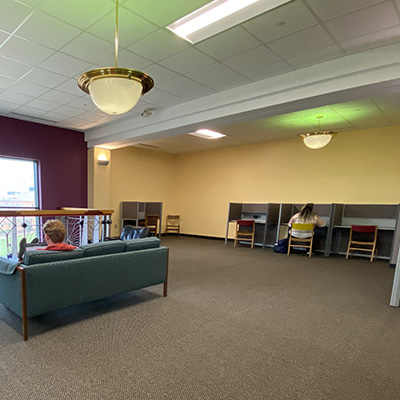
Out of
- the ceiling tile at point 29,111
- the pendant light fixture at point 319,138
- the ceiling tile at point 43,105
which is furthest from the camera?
the ceiling tile at point 29,111

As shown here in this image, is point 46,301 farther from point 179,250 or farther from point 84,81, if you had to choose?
point 179,250

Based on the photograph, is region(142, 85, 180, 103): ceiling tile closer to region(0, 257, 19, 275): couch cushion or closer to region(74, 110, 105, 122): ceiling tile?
Answer: region(74, 110, 105, 122): ceiling tile

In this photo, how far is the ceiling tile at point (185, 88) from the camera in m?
3.91

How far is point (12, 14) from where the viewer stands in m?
2.53

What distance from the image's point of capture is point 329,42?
284 centimetres

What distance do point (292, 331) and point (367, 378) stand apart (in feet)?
2.41

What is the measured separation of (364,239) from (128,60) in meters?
6.40

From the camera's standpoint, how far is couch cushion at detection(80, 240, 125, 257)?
274cm

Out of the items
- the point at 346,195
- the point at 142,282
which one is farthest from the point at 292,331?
the point at 346,195

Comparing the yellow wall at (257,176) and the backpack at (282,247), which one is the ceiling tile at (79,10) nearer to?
the yellow wall at (257,176)

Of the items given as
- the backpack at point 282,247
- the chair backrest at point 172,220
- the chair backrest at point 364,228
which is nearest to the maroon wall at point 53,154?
the chair backrest at point 172,220

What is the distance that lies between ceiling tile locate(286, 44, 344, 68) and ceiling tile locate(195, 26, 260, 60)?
2.05ft

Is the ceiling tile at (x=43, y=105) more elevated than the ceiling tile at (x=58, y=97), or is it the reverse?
the ceiling tile at (x=58, y=97)

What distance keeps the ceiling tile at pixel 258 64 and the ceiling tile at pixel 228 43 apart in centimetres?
11
